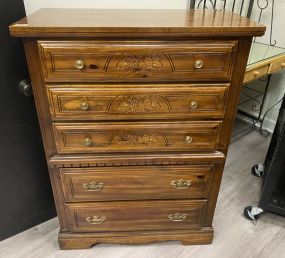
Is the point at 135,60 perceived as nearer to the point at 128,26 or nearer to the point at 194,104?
the point at 128,26

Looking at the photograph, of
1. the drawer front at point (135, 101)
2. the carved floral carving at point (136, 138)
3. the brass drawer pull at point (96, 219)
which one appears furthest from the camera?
the brass drawer pull at point (96, 219)

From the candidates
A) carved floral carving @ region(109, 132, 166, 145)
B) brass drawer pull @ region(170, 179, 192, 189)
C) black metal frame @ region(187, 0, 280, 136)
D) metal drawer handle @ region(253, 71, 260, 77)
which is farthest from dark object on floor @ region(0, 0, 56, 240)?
metal drawer handle @ region(253, 71, 260, 77)

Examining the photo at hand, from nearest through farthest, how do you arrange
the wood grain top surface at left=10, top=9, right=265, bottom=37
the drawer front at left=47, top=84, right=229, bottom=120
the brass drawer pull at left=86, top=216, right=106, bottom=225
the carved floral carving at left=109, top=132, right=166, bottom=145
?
the wood grain top surface at left=10, top=9, right=265, bottom=37
the drawer front at left=47, top=84, right=229, bottom=120
the carved floral carving at left=109, top=132, right=166, bottom=145
the brass drawer pull at left=86, top=216, right=106, bottom=225

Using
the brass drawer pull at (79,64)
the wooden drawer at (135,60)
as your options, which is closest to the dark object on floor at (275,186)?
the wooden drawer at (135,60)

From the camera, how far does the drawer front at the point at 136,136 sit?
1096 mm

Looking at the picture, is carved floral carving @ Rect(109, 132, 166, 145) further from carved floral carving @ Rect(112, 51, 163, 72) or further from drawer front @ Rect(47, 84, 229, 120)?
carved floral carving @ Rect(112, 51, 163, 72)

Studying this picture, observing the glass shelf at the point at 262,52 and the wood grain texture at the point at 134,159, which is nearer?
the wood grain texture at the point at 134,159

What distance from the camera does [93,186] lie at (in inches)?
49.3

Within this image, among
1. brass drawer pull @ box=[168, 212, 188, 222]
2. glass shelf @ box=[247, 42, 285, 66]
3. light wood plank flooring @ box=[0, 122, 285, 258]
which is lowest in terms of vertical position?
light wood plank flooring @ box=[0, 122, 285, 258]

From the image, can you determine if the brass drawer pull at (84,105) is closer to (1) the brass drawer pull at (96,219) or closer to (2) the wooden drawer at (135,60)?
(2) the wooden drawer at (135,60)

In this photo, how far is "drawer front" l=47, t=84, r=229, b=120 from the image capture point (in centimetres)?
101

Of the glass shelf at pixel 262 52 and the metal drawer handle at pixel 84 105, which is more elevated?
the metal drawer handle at pixel 84 105

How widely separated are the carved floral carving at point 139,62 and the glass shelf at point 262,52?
1073 mm

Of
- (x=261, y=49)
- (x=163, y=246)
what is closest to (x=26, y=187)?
(x=163, y=246)
